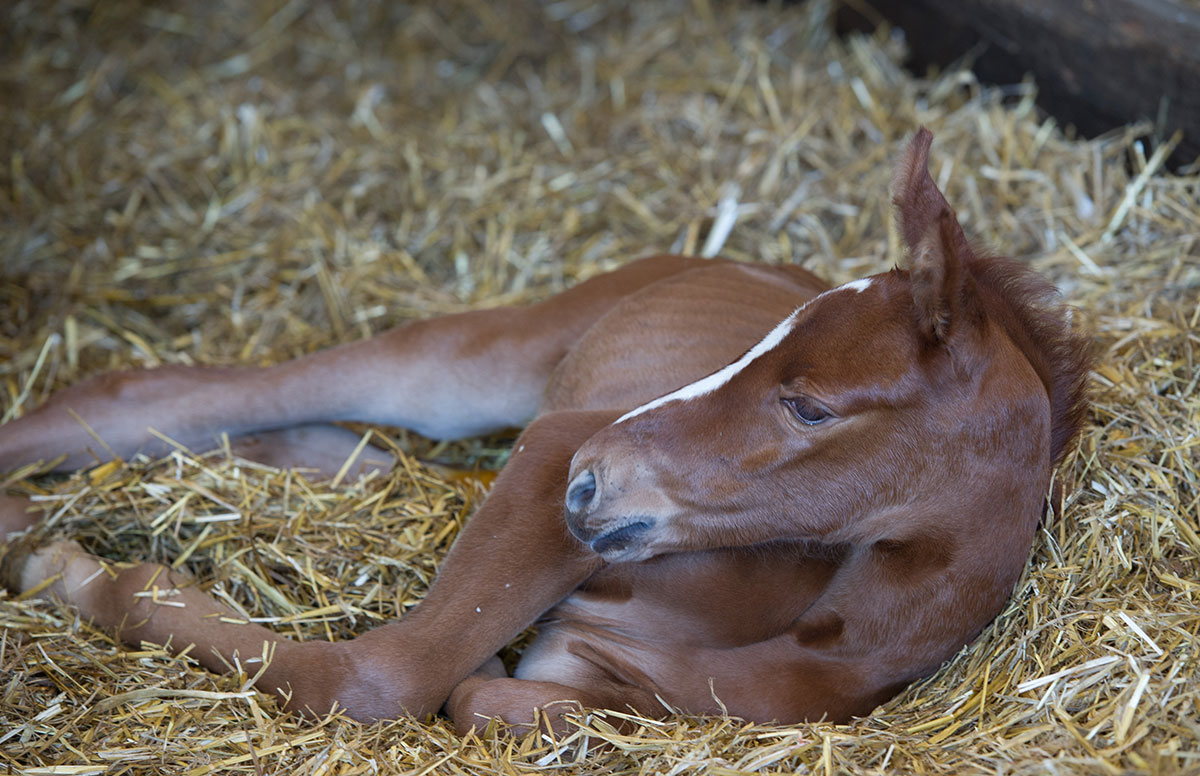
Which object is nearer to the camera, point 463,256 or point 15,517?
point 15,517

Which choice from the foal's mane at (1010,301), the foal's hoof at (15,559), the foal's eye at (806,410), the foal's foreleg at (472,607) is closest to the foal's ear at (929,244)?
the foal's mane at (1010,301)

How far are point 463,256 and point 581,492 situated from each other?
2.64 m

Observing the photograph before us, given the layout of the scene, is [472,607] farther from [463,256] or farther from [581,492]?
[463,256]

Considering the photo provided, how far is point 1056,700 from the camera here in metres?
2.40

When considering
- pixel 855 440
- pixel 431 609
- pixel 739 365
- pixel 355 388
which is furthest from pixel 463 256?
pixel 855 440

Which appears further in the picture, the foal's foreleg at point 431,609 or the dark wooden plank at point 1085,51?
the dark wooden plank at point 1085,51

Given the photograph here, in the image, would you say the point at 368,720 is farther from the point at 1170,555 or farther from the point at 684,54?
the point at 684,54

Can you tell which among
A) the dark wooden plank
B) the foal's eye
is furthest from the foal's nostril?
the dark wooden plank

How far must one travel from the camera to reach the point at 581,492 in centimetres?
251

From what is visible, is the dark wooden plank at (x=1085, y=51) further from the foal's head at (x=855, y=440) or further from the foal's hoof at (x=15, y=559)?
the foal's hoof at (x=15, y=559)

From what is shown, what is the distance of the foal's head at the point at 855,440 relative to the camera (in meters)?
2.42

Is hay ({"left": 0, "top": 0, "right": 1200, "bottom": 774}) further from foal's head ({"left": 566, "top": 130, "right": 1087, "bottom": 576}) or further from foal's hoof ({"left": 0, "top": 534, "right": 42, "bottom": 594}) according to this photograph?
foal's head ({"left": 566, "top": 130, "right": 1087, "bottom": 576})

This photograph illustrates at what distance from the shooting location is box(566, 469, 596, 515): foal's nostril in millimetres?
2500

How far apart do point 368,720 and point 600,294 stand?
1722 millimetres
